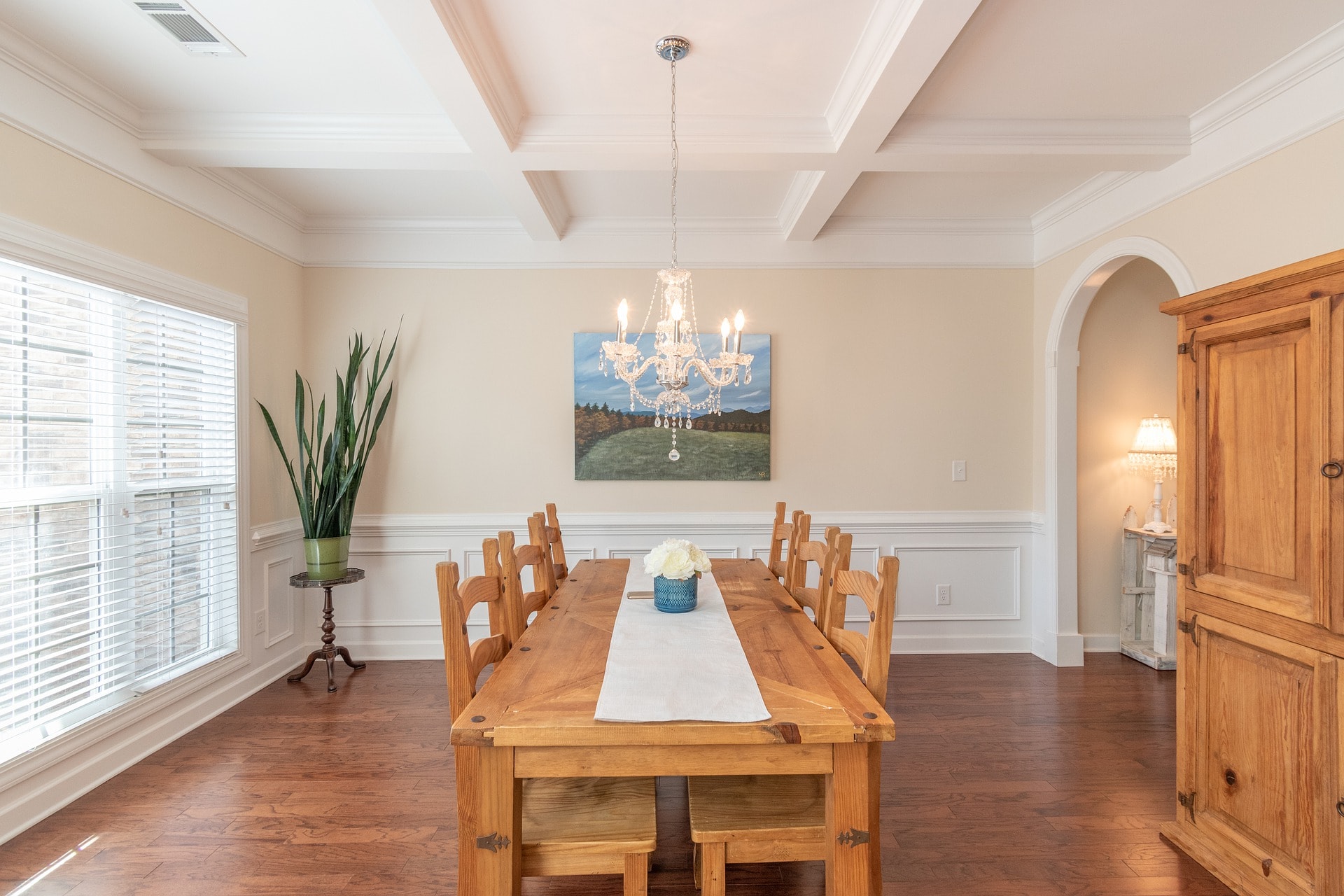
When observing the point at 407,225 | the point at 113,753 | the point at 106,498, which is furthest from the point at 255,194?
the point at 113,753

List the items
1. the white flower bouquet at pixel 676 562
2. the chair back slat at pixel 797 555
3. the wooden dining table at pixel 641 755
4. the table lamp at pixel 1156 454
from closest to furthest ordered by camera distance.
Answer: the wooden dining table at pixel 641 755
the white flower bouquet at pixel 676 562
the chair back slat at pixel 797 555
the table lamp at pixel 1156 454

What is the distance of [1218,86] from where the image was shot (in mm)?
2664

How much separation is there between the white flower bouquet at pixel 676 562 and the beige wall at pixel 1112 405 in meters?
3.09

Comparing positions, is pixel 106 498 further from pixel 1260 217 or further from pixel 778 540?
pixel 1260 217

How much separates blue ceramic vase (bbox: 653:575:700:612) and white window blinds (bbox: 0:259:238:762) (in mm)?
2251

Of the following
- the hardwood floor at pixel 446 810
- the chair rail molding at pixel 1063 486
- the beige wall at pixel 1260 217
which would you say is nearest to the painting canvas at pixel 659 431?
the hardwood floor at pixel 446 810

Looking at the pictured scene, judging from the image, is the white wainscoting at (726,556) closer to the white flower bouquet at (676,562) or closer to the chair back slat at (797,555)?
the chair back slat at (797,555)

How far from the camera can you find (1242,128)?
8.90 ft

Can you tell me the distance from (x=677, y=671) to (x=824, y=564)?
0.84 metres

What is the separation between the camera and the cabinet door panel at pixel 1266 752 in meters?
1.75

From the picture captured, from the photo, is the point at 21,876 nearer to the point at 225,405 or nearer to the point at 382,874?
the point at 382,874

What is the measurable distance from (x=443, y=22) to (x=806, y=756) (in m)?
2.24

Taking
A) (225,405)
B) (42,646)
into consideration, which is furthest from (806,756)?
(225,405)

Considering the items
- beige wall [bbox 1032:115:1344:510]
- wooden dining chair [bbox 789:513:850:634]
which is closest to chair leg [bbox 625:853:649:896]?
wooden dining chair [bbox 789:513:850:634]
